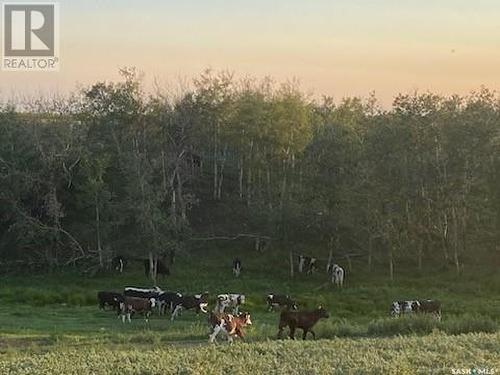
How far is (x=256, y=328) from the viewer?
23.3m

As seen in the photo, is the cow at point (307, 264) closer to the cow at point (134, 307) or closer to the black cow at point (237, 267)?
the black cow at point (237, 267)

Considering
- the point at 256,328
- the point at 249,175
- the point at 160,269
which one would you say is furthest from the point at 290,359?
the point at 249,175

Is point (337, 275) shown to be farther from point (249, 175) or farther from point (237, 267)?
point (249, 175)

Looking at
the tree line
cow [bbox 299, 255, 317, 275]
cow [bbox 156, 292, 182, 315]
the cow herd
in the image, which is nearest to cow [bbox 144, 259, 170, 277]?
the tree line

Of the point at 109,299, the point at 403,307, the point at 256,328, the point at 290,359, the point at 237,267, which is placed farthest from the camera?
the point at 237,267

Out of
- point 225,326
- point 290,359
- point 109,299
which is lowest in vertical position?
point 109,299

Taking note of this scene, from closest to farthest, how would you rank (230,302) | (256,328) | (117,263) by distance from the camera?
(256,328) < (230,302) < (117,263)

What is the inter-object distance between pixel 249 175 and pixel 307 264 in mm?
10586

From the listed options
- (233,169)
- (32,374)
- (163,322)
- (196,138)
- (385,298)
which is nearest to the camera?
(32,374)

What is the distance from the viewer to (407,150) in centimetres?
3741

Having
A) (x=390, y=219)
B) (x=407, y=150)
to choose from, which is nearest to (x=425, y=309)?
(x=390, y=219)

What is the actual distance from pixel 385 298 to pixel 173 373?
20660 mm

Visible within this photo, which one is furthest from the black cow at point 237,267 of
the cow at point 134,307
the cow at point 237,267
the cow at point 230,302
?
the cow at point 134,307

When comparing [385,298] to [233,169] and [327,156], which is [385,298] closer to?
[327,156]
